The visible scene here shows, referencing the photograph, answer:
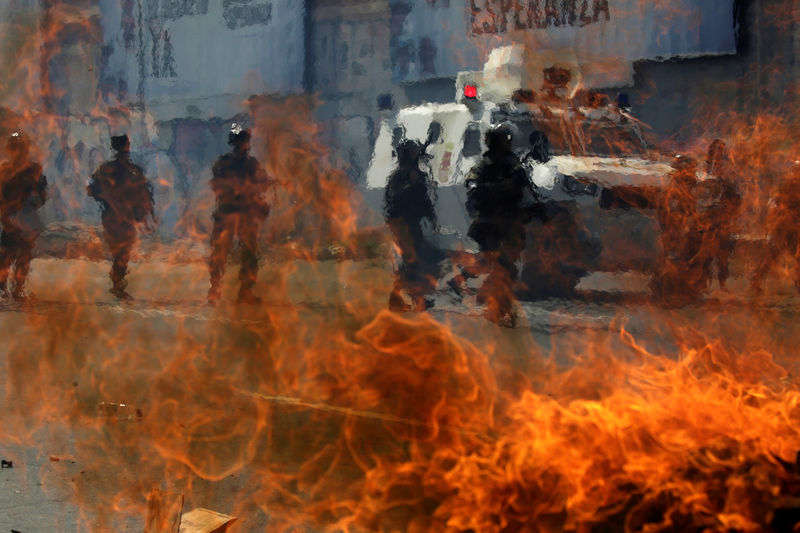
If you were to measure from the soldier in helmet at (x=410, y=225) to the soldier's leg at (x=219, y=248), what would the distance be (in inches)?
73.9

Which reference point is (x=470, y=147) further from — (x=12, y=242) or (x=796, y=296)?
(x=12, y=242)

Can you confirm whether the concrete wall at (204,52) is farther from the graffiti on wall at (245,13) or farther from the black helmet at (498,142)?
the black helmet at (498,142)

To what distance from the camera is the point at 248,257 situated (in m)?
9.67

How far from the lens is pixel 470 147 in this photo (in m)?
10.8

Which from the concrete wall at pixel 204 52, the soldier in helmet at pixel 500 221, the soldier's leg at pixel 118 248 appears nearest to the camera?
the soldier in helmet at pixel 500 221

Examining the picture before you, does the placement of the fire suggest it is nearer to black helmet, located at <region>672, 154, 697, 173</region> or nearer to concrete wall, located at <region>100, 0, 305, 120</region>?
black helmet, located at <region>672, 154, 697, 173</region>

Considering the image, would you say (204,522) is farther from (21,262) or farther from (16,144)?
(16,144)

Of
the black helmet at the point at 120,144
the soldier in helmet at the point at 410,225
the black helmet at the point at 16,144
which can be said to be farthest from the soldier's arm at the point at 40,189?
the soldier in helmet at the point at 410,225

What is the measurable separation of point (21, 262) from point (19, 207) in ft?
2.18

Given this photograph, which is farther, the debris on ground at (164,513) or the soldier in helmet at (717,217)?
the soldier in helmet at (717,217)

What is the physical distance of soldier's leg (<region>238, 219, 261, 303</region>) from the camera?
31.3 feet

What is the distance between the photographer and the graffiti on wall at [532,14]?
55.6 ft

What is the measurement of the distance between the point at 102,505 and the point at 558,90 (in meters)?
12.3

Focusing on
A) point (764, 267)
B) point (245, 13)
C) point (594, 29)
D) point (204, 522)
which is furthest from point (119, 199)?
point (594, 29)
